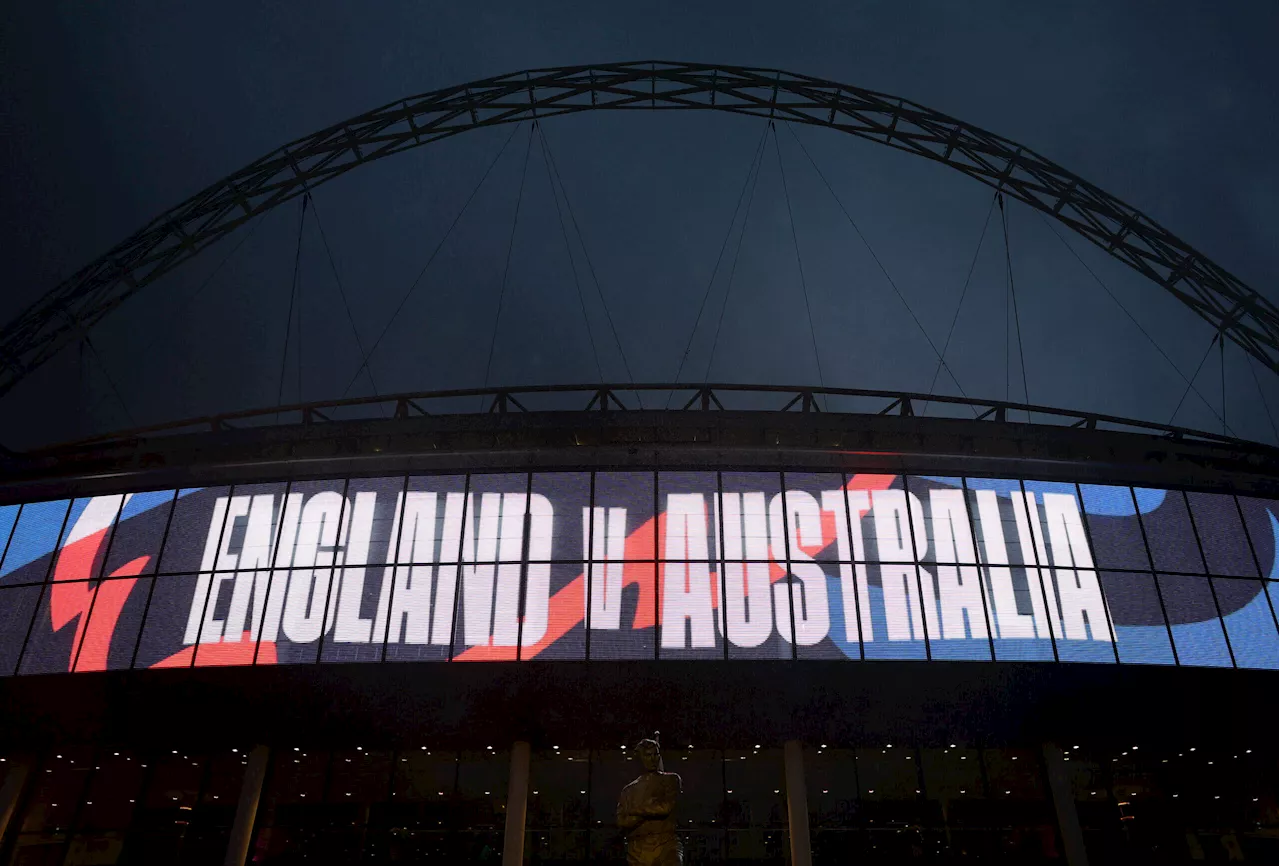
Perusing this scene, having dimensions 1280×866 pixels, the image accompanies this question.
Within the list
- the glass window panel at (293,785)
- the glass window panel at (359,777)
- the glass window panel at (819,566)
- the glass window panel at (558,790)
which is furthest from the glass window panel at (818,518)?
the glass window panel at (293,785)

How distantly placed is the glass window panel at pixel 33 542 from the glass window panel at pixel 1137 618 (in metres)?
37.8

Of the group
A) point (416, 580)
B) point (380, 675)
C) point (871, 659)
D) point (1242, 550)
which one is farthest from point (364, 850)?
point (1242, 550)

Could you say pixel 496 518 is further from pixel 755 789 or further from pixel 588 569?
pixel 755 789

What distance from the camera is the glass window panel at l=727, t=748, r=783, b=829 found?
26828 millimetres

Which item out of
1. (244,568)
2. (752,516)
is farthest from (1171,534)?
(244,568)

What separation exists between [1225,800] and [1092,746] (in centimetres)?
510

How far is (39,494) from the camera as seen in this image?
112 ft

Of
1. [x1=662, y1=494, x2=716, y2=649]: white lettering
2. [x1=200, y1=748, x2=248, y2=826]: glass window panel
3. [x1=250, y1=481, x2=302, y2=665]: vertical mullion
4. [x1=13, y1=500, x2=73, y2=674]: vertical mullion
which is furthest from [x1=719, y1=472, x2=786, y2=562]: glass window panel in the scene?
[x1=13, y1=500, x2=73, y2=674]: vertical mullion

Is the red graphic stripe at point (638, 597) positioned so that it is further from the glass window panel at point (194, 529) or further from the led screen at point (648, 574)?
the glass window panel at point (194, 529)

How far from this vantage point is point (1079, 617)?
3016 cm

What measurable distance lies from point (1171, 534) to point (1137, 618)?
3.84 metres

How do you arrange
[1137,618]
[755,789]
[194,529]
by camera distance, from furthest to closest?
[194,529] → [1137,618] → [755,789]

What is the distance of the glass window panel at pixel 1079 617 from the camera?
2962cm

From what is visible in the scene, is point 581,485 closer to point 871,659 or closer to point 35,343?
point 871,659
